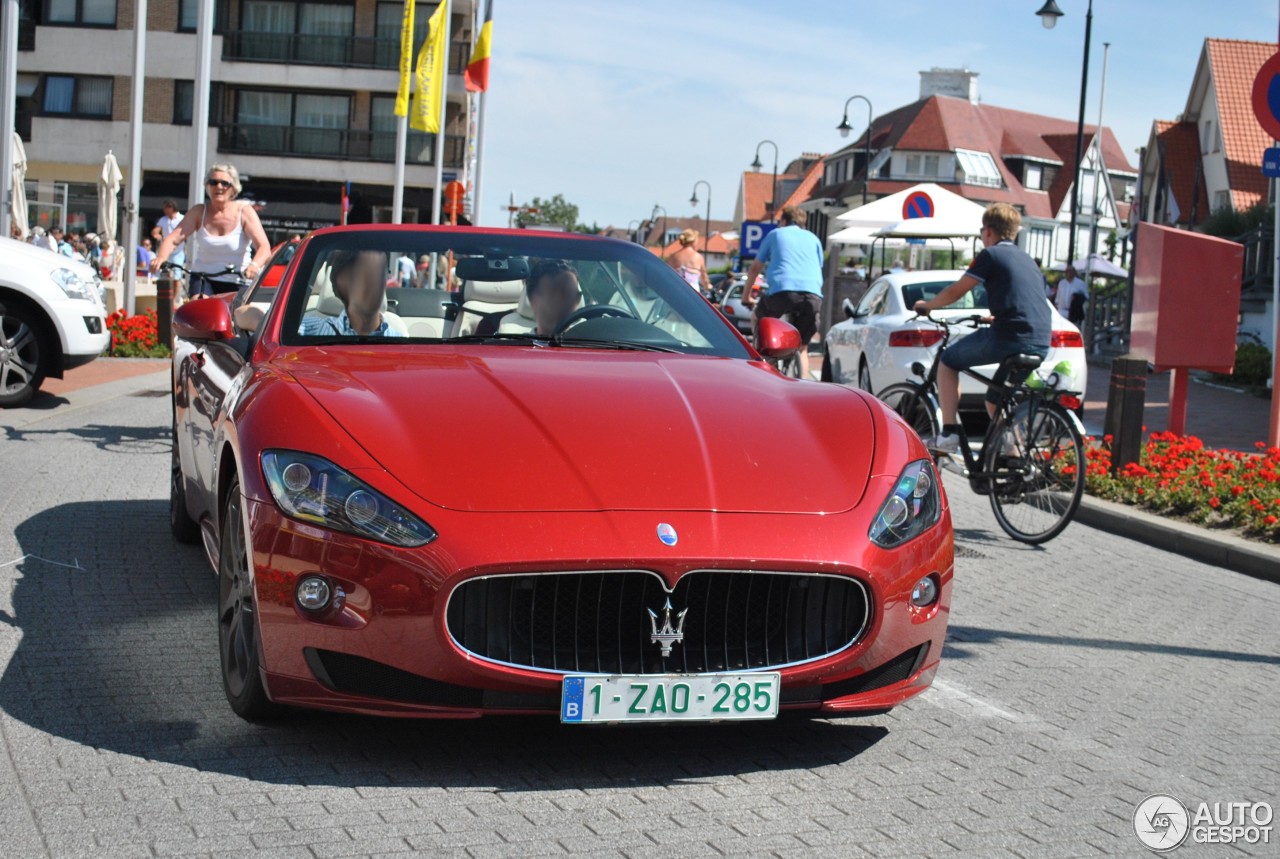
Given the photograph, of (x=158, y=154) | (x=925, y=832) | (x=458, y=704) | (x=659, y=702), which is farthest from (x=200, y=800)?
(x=158, y=154)

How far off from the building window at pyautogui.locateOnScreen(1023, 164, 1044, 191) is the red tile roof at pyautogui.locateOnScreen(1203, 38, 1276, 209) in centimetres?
3833

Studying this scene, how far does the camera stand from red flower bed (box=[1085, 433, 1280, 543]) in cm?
934

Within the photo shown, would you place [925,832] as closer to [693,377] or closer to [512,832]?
[512,832]

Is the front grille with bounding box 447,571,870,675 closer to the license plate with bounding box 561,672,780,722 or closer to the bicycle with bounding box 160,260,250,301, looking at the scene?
the license plate with bounding box 561,672,780,722

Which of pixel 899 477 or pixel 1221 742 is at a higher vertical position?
pixel 899 477

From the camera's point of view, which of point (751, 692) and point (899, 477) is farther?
point (899, 477)

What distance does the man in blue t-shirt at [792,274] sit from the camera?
1339cm

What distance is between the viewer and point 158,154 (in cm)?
5538

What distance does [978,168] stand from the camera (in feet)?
299

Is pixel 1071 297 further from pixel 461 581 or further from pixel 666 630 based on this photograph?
pixel 461 581

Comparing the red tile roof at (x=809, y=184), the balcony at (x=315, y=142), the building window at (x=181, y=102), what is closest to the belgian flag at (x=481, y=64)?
the balcony at (x=315, y=142)

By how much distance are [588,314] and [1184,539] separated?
16.5 ft

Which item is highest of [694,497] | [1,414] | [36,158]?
[36,158]

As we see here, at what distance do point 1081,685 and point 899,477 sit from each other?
1541mm
